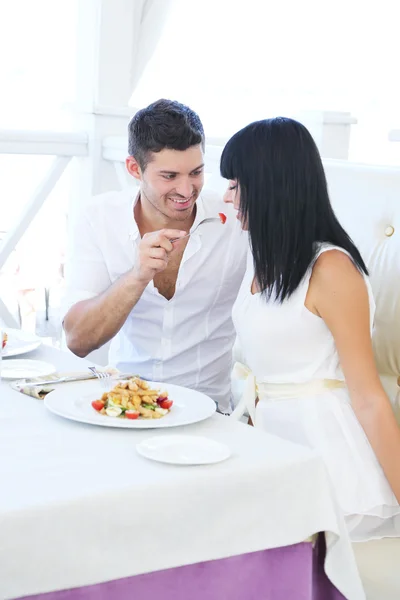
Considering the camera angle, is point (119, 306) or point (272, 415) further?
point (119, 306)

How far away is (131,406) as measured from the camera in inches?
52.1

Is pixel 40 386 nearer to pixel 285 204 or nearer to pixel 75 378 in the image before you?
pixel 75 378

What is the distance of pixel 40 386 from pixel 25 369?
16cm

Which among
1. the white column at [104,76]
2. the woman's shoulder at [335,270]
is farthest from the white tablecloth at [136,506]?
the white column at [104,76]

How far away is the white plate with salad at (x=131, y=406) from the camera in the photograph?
50.8 inches

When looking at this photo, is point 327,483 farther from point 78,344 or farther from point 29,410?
point 78,344

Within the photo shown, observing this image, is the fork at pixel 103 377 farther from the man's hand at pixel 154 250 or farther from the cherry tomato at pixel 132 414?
the man's hand at pixel 154 250

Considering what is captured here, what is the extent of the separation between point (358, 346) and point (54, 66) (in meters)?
9.46

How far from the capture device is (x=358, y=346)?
1526 millimetres

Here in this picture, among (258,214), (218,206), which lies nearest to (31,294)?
(218,206)

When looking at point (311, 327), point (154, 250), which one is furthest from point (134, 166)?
point (311, 327)

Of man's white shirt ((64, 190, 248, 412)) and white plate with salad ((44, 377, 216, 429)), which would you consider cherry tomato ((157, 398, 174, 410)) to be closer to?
white plate with salad ((44, 377, 216, 429))

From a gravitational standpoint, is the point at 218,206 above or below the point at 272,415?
above

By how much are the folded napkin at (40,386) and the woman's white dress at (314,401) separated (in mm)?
282
